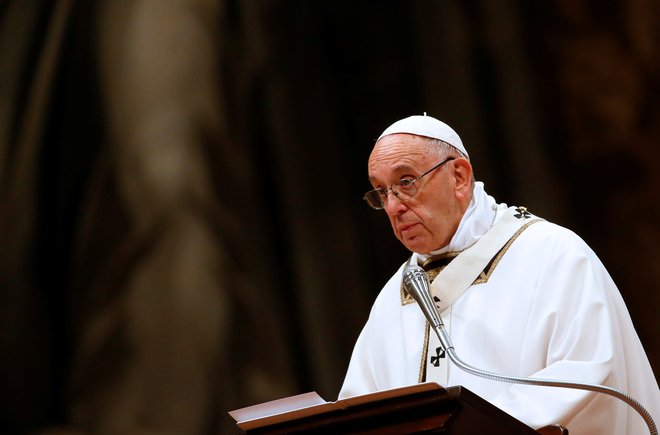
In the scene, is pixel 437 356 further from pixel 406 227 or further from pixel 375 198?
pixel 375 198

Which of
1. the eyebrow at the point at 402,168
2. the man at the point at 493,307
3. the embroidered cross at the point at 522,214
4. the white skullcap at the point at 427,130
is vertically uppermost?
the white skullcap at the point at 427,130

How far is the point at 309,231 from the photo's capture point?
605 centimetres

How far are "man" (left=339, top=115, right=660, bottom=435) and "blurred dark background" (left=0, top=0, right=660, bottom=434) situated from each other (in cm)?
173

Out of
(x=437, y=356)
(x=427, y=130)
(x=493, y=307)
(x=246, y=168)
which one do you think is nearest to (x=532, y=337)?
(x=493, y=307)

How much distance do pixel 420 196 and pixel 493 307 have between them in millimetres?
477

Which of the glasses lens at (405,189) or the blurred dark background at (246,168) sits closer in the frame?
the glasses lens at (405,189)

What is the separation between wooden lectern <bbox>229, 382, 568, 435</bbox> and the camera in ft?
8.75

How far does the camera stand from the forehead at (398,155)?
3932 millimetres

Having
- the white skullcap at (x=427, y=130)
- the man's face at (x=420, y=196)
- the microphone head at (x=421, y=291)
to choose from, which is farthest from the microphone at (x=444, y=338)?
the white skullcap at (x=427, y=130)

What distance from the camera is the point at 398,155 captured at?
396cm

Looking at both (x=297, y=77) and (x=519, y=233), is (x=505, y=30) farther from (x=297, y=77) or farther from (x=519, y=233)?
(x=519, y=233)

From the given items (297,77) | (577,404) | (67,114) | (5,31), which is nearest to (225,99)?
(297,77)

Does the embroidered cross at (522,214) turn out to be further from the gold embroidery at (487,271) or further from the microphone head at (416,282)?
the microphone head at (416,282)

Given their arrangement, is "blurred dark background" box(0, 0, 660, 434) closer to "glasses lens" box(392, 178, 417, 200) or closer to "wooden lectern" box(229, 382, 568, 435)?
"glasses lens" box(392, 178, 417, 200)
